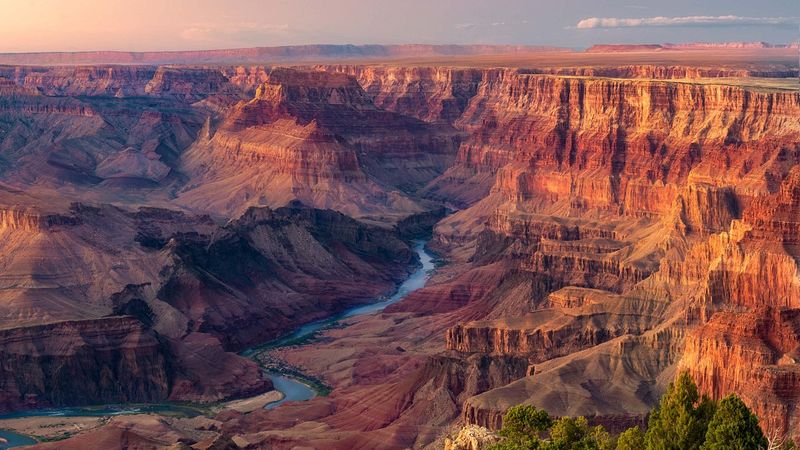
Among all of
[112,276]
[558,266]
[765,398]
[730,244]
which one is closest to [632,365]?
[730,244]

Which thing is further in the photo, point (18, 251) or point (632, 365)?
point (18, 251)

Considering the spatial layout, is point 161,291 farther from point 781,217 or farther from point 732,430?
point 732,430

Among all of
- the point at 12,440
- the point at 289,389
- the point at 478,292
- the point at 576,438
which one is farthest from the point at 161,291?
the point at 576,438

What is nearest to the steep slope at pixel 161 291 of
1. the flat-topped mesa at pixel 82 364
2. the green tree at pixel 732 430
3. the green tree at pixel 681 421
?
the flat-topped mesa at pixel 82 364

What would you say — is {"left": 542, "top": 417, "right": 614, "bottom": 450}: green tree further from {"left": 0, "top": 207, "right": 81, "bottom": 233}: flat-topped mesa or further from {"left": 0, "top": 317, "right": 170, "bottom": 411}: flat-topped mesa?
{"left": 0, "top": 207, "right": 81, "bottom": 233}: flat-topped mesa

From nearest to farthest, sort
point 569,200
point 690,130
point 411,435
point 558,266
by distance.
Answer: point 411,435
point 558,266
point 690,130
point 569,200

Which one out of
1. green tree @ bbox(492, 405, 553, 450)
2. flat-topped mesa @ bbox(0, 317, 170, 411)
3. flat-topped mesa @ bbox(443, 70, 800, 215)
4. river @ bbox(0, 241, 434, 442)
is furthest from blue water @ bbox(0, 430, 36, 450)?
flat-topped mesa @ bbox(443, 70, 800, 215)

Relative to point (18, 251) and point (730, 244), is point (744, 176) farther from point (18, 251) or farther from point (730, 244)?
point (18, 251)
